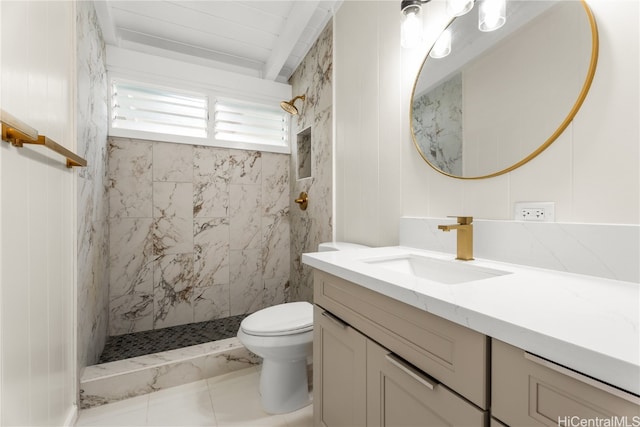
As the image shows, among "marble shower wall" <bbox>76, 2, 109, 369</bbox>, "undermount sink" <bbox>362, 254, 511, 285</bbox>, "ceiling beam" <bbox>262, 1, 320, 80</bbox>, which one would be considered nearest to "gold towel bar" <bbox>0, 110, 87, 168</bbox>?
"marble shower wall" <bbox>76, 2, 109, 369</bbox>

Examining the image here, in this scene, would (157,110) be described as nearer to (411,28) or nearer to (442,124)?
(411,28)

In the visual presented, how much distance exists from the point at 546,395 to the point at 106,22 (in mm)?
2839

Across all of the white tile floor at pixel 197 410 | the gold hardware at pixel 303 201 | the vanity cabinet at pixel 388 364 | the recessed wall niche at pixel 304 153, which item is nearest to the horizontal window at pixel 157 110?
the recessed wall niche at pixel 304 153

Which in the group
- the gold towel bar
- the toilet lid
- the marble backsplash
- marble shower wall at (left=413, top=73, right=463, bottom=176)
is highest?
marble shower wall at (left=413, top=73, right=463, bottom=176)

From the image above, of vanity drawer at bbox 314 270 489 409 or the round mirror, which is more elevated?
the round mirror

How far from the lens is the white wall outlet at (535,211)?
86 centimetres

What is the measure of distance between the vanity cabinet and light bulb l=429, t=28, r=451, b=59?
1053 millimetres

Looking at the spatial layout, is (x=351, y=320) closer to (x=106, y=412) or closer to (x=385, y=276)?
(x=385, y=276)

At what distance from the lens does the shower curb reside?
1544mm

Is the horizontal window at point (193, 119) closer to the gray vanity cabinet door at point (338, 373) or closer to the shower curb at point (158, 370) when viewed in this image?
the shower curb at point (158, 370)

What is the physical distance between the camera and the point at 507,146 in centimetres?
99

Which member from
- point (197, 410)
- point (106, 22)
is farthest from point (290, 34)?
point (197, 410)

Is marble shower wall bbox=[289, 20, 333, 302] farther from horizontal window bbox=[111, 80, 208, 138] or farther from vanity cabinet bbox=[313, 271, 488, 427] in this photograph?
vanity cabinet bbox=[313, 271, 488, 427]

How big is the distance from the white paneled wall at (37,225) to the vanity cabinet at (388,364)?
0.92m
